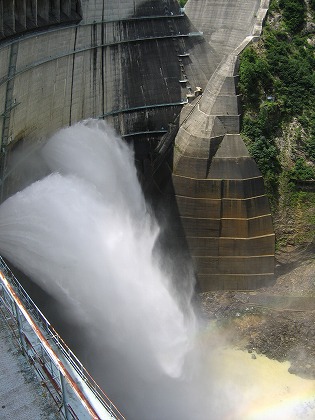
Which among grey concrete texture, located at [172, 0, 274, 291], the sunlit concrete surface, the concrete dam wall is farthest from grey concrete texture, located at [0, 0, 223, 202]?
the sunlit concrete surface

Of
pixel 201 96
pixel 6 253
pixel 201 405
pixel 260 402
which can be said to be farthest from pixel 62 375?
pixel 201 96

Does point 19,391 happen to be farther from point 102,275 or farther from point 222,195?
point 222,195

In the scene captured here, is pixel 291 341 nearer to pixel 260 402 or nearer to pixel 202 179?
pixel 260 402

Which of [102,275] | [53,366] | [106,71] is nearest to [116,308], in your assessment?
[102,275]

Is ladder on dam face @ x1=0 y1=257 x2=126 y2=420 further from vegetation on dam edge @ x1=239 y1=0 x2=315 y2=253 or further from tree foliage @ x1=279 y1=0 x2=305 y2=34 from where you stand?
tree foliage @ x1=279 y1=0 x2=305 y2=34

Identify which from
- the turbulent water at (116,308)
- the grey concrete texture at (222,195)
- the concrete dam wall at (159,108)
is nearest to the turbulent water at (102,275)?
the turbulent water at (116,308)
